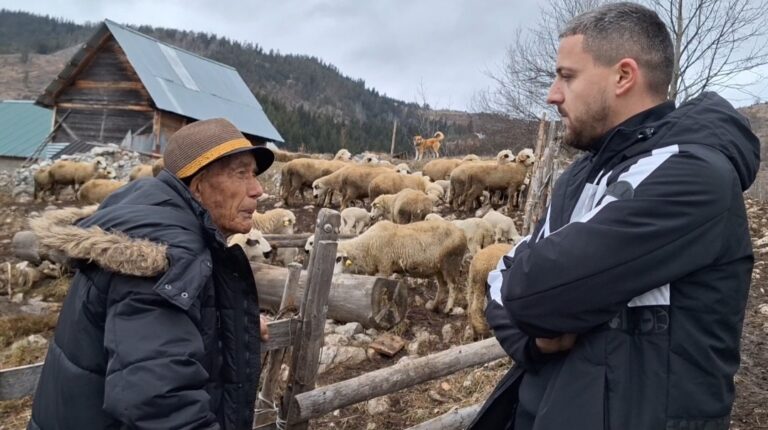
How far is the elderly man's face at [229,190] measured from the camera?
2270 mm

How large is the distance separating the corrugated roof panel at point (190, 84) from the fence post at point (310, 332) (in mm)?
23103

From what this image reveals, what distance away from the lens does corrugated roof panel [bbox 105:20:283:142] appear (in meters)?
25.4

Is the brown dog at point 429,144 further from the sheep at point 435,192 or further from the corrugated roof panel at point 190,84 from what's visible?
the sheep at point 435,192

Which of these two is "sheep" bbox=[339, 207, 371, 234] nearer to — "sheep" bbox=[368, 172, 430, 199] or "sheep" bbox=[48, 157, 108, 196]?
"sheep" bbox=[368, 172, 430, 199]

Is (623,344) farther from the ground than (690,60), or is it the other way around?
(690,60)

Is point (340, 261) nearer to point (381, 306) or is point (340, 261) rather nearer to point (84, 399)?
point (381, 306)

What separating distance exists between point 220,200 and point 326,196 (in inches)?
615

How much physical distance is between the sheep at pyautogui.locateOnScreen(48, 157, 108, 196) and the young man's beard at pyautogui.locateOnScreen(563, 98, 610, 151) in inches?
869

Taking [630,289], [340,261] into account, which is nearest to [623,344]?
[630,289]

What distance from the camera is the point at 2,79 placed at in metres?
104

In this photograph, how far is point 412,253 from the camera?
903cm

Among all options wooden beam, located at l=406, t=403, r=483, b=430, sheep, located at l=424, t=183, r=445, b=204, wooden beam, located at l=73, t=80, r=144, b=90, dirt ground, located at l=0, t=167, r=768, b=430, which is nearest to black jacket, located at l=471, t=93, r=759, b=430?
wooden beam, located at l=406, t=403, r=483, b=430

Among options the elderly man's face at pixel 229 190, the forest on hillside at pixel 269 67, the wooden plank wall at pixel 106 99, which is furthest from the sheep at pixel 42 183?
the forest on hillside at pixel 269 67

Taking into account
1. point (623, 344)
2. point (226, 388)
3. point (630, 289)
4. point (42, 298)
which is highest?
point (630, 289)
